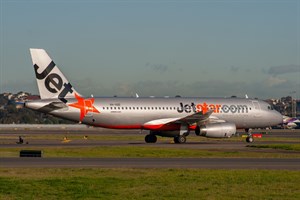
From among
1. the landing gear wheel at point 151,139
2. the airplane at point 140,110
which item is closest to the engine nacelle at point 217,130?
the airplane at point 140,110

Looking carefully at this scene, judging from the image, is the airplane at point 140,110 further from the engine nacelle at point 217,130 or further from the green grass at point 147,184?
the green grass at point 147,184

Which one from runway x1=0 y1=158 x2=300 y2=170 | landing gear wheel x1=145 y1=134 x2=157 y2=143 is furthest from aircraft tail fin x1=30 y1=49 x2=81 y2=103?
runway x1=0 y1=158 x2=300 y2=170

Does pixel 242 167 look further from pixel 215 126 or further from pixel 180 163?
pixel 215 126

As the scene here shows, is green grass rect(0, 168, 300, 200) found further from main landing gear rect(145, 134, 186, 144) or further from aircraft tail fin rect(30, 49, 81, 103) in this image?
main landing gear rect(145, 134, 186, 144)

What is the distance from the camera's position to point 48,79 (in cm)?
6450

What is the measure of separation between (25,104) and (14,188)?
1488 inches

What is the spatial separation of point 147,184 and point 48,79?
38.8 metres

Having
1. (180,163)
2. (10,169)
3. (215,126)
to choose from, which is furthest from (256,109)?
(10,169)

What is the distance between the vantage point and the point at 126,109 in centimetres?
6606

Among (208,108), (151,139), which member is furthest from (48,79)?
(208,108)

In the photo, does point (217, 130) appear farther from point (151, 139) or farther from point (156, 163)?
point (156, 163)

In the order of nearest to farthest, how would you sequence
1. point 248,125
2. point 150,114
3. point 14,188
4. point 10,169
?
point 14,188
point 10,169
point 150,114
point 248,125

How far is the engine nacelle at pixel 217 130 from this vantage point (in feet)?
215

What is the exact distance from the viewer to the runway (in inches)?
1411
